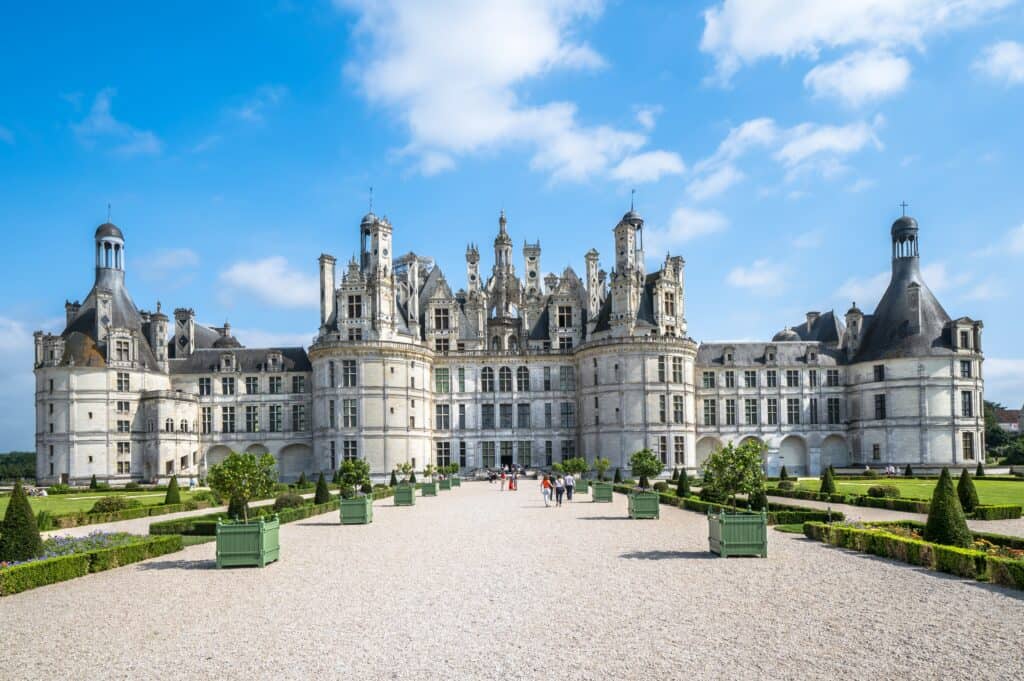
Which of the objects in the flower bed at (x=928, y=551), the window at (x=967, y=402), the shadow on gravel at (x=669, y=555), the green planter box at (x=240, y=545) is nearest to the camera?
the flower bed at (x=928, y=551)

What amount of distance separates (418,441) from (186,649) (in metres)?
55.7

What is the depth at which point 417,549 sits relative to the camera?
23641mm

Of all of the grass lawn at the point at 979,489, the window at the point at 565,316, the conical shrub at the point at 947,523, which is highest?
the window at the point at 565,316

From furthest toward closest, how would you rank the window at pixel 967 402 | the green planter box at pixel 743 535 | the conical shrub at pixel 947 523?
the window at pixel 967 402, the green planter box at pixel 743 535, the conical shrub at pixel 947 523

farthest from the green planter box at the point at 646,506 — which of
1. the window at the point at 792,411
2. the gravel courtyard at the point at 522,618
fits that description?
the window at the point at 792,411

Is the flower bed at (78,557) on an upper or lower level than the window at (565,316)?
lower

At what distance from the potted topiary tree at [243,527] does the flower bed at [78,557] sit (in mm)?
1921

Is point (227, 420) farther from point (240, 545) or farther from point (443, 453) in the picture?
point (240, 545)

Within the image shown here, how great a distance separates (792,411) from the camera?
71.6 meters

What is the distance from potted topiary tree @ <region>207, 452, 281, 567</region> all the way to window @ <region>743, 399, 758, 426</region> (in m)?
53.4

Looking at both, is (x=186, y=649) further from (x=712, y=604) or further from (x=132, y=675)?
(x=712, y=604)

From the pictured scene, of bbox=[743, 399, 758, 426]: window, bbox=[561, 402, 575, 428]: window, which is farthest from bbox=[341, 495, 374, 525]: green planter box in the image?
bbox=[743, 399, 758, 426]: window

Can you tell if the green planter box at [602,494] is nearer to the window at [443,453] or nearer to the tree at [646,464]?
the tree at [646,464]

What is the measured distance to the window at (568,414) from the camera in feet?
237
